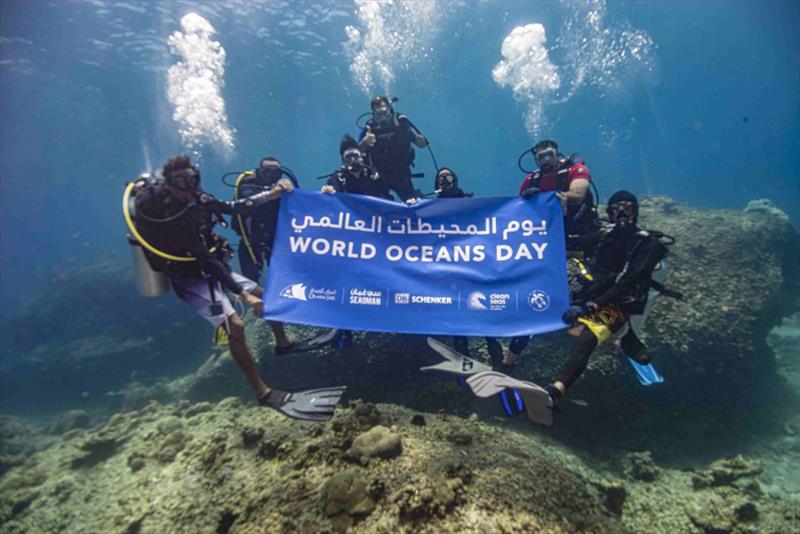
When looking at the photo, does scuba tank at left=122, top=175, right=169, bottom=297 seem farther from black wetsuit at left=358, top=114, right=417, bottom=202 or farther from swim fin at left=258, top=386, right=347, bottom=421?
black wetsuit at left=358, top=114, right=417, bottom=202

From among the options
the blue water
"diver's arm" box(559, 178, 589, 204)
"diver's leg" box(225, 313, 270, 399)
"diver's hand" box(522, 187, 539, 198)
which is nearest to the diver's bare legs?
"diver's leg" box(225, 313, 270, 399)

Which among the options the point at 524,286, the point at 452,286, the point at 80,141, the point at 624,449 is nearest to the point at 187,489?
the point at 452,286

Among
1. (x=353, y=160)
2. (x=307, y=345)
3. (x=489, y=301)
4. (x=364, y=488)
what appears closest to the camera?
(x=364, y=488)

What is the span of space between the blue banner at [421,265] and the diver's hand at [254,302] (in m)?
0.10

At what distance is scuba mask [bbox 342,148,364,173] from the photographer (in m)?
5.95

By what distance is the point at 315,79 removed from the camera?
37969 millimetres

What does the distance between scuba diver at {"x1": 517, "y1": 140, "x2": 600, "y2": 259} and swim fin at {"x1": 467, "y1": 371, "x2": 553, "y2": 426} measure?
2.65 m

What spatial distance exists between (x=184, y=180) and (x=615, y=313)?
5.27 meters

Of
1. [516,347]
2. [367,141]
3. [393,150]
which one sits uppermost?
[393,150]

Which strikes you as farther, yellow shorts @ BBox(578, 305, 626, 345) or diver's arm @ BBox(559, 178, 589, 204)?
diver's arm @ BBox(559, 178, 589, 204)

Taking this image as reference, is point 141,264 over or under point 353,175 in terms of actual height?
under

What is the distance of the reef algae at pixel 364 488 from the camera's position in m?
2.84

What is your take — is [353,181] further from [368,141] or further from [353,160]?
[368,141]

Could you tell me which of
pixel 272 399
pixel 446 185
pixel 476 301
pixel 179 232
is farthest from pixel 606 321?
pixel 179 232
